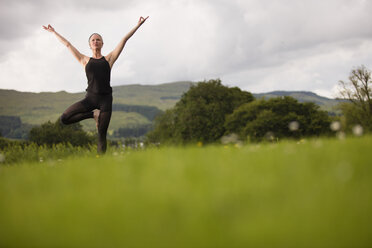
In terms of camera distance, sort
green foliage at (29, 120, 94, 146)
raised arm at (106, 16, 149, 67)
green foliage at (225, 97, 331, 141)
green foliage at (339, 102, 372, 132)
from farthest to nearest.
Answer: green foliage at (29, 120, 94, 146) → green foliage at (339, 102, 372, 132) → green foliage at (225, 97, 331, 141) → raised arm at (106, 16, 149, 67)

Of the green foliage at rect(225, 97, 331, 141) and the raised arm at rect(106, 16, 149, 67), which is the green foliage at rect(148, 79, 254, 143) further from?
the raised arm at rect(106, 16, 149, 67)

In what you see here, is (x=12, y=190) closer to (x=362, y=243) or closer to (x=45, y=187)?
(x=45, y=187)

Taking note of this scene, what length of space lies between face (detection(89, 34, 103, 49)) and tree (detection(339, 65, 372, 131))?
175 feet

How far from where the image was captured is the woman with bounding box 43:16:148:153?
395 inches

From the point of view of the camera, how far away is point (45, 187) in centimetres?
375

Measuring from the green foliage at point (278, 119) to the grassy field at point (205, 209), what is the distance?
154ft

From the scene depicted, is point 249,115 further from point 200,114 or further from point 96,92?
point 96,92

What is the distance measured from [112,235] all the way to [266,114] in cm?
5051

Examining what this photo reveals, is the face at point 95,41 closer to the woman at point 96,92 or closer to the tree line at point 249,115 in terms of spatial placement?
the woman at point 96,92

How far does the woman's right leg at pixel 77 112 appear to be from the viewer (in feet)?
32.8

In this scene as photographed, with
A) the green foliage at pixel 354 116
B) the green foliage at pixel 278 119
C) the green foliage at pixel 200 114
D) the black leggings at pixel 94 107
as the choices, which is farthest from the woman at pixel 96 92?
the green foliage at pixel 354 116

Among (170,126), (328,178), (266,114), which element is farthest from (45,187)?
(170,126)

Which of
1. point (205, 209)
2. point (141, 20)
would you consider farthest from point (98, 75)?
point (205, 209)

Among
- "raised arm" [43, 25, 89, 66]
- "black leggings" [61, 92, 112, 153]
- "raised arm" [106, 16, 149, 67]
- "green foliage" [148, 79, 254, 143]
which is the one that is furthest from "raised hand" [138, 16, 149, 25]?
"green foliage" [148, 79, 254, 143]
